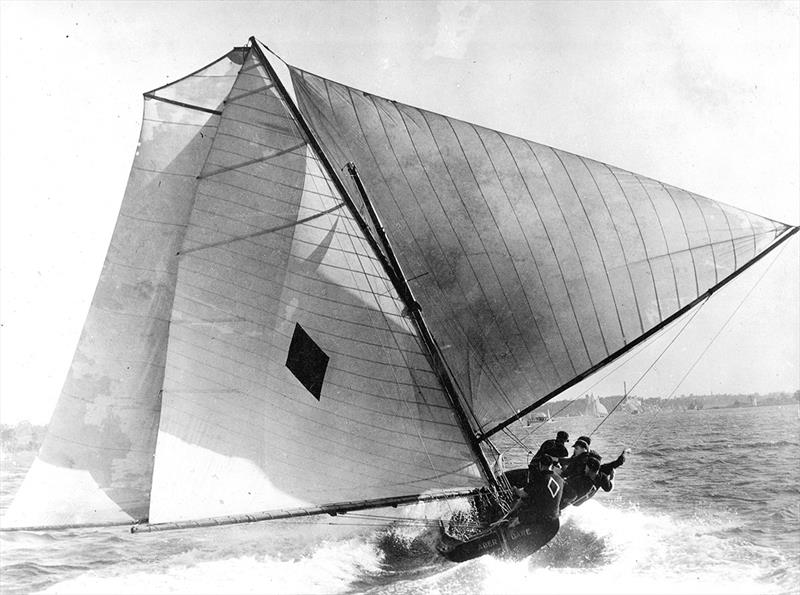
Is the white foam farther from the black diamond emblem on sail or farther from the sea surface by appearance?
the black diamond emblem on sail

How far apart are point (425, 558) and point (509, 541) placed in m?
3.08

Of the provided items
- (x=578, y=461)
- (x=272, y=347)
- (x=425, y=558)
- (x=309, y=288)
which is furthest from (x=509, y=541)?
(x=309, y=288)

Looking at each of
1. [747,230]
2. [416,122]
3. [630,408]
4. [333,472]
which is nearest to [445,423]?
[333,472]

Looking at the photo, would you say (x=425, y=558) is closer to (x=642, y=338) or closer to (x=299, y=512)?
(x=299, y=512)

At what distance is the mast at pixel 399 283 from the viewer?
28.2 ft

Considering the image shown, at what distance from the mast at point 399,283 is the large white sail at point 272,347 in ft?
0.39

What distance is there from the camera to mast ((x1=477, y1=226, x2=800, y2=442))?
9.01 metres

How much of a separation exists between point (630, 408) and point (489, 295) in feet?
561

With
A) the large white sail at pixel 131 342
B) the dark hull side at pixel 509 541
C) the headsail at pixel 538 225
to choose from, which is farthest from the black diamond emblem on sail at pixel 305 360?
the dark hull side at pixel 509 541

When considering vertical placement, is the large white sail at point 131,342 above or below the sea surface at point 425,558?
above

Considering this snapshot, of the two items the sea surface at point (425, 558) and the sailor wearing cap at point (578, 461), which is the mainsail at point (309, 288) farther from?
the sailor wearing cap at point (578, 461)

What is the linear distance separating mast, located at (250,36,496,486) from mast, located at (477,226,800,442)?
0.58m

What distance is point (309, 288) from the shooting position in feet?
28.1

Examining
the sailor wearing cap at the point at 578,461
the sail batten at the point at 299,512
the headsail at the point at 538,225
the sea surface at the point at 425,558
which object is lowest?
the sea surface at the point at 425,558
